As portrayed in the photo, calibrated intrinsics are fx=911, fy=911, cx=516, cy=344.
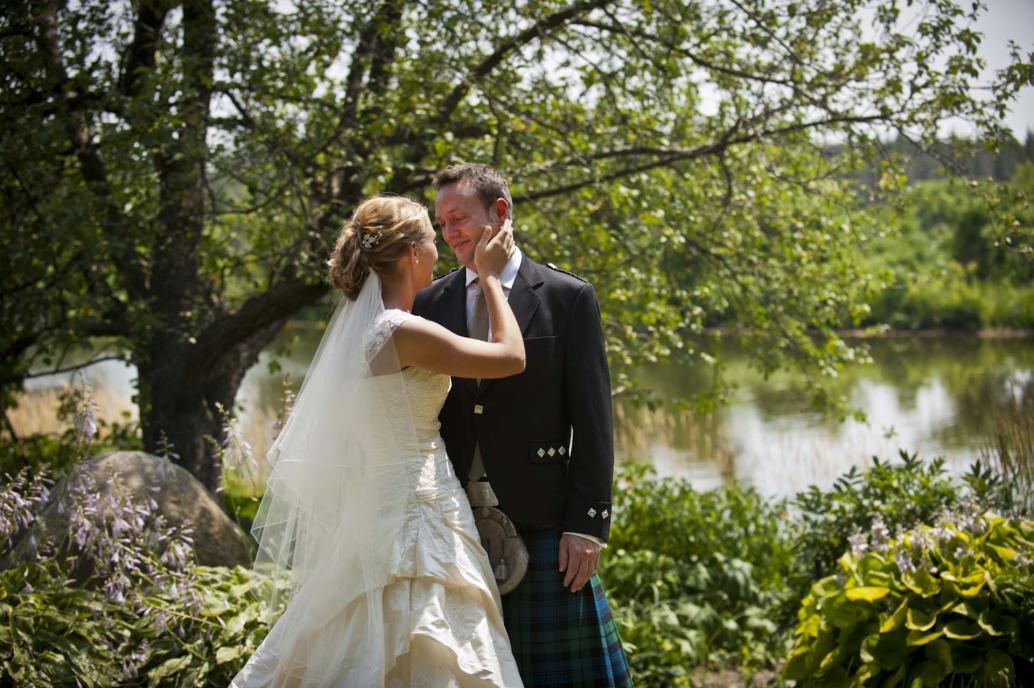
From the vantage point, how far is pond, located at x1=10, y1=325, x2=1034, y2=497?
859cm

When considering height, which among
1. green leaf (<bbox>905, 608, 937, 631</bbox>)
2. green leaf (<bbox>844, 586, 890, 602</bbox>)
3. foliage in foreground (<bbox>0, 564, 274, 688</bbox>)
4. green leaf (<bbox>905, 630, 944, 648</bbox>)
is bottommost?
green leaf (<bbox>905, 630, 944, 648</bbox>)

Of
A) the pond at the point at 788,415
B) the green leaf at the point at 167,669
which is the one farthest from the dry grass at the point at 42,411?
the green leaf at the point at 167,669

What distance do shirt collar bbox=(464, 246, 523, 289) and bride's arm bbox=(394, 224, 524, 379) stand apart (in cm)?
20

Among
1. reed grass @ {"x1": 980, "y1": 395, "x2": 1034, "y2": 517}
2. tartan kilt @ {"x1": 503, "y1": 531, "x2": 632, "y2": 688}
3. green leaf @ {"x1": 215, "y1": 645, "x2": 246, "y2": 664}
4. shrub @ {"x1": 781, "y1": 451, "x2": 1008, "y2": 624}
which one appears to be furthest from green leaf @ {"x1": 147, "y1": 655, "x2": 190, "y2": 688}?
reed grass @ {"x1": 980, "y1": 395, "x2": 1034, "y2": 517}

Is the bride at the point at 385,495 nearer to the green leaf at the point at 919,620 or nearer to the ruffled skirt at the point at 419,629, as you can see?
the ruffled skirt at the point at 419,629

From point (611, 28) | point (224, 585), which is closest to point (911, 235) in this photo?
point (611, 28)

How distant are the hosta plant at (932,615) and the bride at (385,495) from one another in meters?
1.60

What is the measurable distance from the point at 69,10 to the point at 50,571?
10.9 feet

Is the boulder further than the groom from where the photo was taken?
Yes

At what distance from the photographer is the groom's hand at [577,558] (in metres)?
2.57

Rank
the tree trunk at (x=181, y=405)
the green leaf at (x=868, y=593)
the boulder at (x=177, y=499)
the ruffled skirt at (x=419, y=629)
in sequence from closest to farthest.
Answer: the ruffled skirt at (x=419, y=629) → the green leaf at (x=868, y=593) → the boulder at (x=177, y=499) → the tree trunk at (x=181, y=405)

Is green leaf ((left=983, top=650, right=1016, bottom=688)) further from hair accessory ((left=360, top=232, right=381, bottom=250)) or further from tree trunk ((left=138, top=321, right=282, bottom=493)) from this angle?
tree trunk ((left=138, top=321, right=282, bottom=493))

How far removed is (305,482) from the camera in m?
2.63

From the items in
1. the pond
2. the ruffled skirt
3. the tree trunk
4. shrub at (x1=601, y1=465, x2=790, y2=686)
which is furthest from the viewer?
the pond
